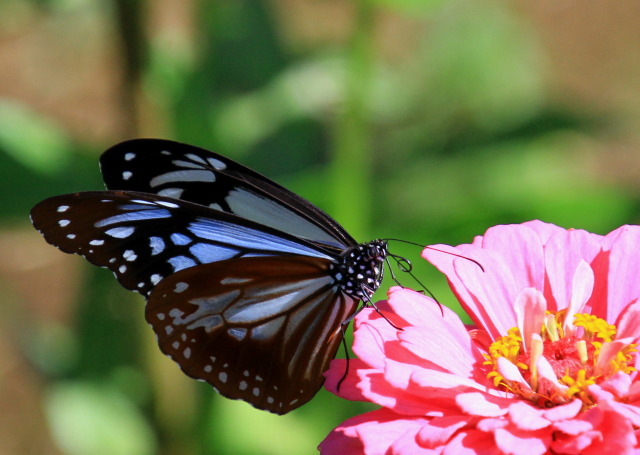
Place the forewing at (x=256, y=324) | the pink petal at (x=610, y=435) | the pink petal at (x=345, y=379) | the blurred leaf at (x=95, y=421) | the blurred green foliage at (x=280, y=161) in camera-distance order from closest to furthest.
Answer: the pink petal at (x=610, y=435) < the pink petal at (x=345, y=379) < the forewing at (x=256, y=324) < the blurred green foliage at (x=280, y=161) < the blurred leaf at (x=95, y=421)

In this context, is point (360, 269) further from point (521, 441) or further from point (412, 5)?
point (412, 5)

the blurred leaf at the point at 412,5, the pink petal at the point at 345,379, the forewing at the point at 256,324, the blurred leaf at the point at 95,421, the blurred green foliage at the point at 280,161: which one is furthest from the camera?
the blurred leaf at the point at 95,421

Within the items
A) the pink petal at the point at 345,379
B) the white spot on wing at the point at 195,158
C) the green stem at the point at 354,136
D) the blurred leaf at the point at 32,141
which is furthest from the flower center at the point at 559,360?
the blurred leaf at the point at 32,141

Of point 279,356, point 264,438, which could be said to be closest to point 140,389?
point 264,438

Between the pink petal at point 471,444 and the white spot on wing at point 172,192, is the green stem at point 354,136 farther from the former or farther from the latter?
the pink petal at point 471,444

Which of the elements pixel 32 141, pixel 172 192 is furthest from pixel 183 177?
pixel 32 141
